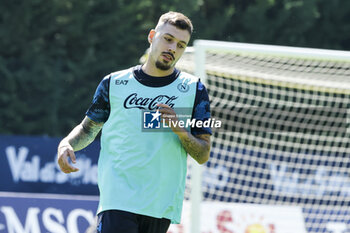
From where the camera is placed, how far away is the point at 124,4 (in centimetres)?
1945

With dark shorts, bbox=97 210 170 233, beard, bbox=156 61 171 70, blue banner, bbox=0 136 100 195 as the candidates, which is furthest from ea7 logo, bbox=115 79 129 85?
blue banner, bbox=0 136 100 195

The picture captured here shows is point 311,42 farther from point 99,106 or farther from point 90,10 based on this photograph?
point 99,106

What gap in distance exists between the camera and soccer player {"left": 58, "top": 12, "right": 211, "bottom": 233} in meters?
2.79

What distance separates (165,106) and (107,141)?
38 cm

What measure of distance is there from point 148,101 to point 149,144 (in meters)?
0.20

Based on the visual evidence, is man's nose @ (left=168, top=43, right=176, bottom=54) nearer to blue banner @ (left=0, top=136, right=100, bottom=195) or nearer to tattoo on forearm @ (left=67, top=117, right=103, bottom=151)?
tattoo on forearm @ (left=67, top=117, right=103, bottom=151)

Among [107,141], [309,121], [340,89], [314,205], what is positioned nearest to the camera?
[107,141]

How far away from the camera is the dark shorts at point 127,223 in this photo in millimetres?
2744

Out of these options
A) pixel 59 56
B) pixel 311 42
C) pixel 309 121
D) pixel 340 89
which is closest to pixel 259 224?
pixel 340 89

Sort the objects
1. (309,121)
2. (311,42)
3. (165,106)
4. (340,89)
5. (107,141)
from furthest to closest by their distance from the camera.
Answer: (311,42) → (309,121) → (340,89) → (107,141) → (165,106)

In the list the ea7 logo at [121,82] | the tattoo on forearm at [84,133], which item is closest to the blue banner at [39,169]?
the tattoo on forearm at [84,133]

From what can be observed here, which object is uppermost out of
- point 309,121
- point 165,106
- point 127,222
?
point 309,121

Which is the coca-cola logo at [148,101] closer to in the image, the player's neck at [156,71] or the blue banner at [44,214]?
the player's neck at [156,71]

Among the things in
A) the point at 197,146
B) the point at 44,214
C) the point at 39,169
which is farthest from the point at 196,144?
the point at 39,169
